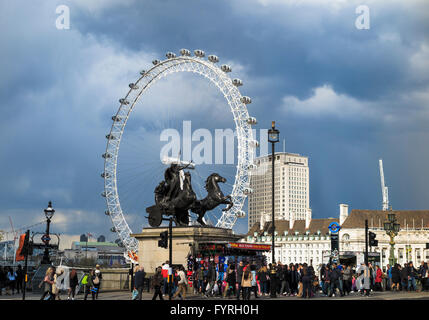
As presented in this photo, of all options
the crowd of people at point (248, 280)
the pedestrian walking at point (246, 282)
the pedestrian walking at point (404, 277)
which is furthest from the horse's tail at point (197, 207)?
the pedestrian walking at point (246, 282)

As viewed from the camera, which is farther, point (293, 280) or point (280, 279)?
point (293, 280)

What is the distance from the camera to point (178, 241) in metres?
33.3

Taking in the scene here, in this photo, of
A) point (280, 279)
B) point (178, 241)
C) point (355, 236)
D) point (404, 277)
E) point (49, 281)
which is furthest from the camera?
point (355, 236)

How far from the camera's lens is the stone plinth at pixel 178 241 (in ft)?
108

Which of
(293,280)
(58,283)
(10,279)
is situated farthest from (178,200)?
(58,283)

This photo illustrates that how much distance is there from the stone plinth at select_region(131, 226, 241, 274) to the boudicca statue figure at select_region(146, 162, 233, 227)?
0.98 metres

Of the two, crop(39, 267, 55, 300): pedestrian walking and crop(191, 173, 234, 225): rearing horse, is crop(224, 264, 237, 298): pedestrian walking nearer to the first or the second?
crop(39, 267, 55, 300): pedestrian walking

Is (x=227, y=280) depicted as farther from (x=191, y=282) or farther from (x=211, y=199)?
(x=211, y=199)

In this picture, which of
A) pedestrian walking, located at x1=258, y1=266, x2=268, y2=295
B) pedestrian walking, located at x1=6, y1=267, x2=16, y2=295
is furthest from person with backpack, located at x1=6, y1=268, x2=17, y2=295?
pedestrian walking, located at x1=258, y1=266, x2=268, y2=295

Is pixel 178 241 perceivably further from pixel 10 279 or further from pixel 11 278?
pixel 10 279

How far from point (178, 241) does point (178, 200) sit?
2.82m

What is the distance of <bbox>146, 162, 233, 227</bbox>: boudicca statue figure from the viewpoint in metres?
35.1
